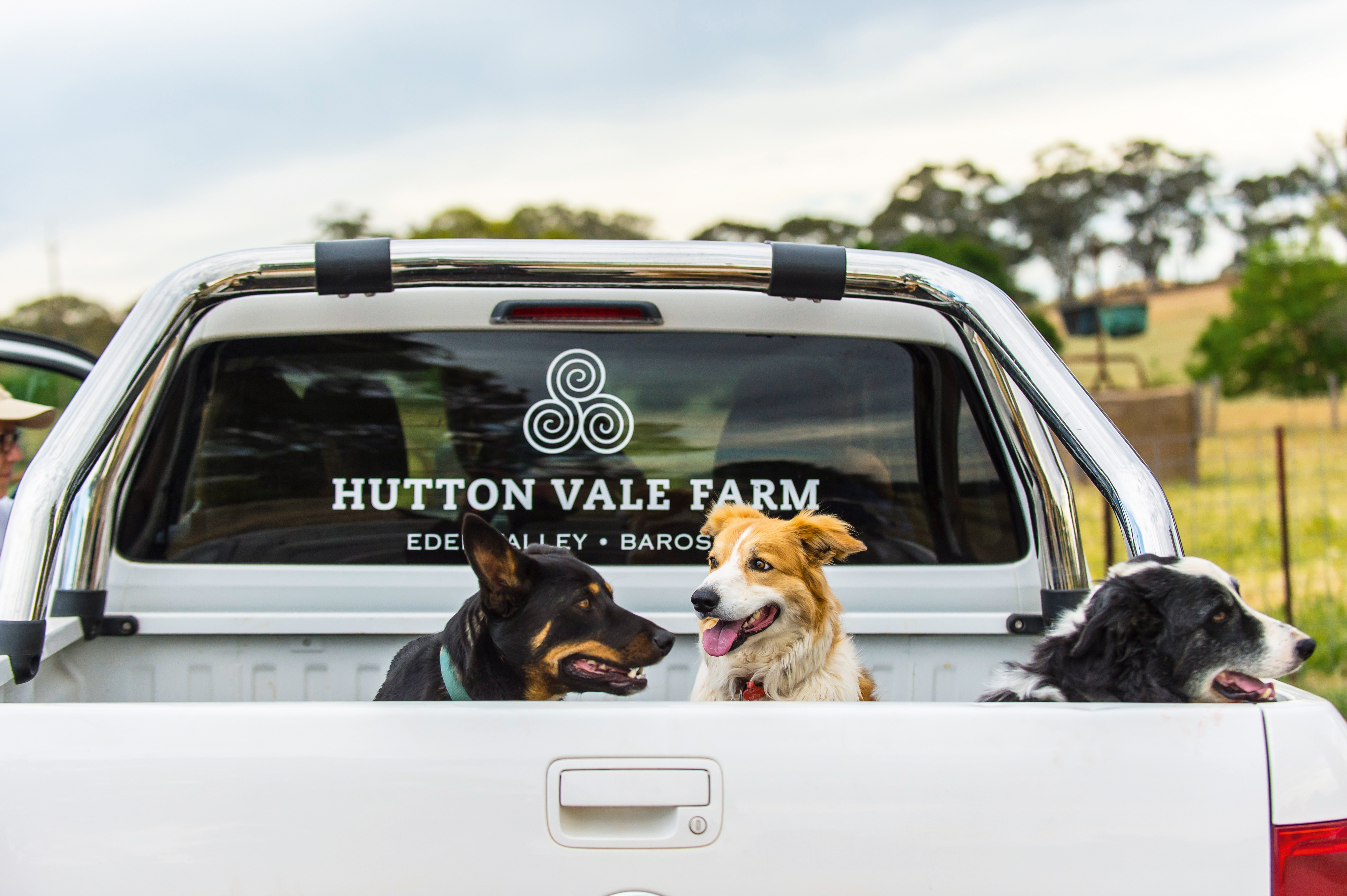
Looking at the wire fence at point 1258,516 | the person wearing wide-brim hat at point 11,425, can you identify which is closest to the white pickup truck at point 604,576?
the person wearing wide-brim hat at point 11,425

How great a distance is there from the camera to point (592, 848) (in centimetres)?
143

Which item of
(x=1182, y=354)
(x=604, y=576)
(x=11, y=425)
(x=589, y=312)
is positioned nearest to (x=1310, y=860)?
(x=604, y=576)

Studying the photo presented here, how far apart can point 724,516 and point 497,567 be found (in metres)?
0.78

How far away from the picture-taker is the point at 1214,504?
10891mm

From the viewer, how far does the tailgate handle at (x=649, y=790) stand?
1428 mm

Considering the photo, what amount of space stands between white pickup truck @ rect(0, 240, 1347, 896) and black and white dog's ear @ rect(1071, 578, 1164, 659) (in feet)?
0.43

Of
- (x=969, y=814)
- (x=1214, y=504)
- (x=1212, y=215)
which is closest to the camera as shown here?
(x=969, y=814)

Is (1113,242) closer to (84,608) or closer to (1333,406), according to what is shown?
(1333,406)

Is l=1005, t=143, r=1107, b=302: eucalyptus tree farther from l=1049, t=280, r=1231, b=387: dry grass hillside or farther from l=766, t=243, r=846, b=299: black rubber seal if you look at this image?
l=766, t=243, r=846, b=299: black rubber seal

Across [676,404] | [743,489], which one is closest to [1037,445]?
[743,489]

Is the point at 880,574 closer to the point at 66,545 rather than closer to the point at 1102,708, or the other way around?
the point at 1102,708

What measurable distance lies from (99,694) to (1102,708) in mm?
2551

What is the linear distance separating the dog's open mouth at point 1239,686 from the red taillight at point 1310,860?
1.61ft

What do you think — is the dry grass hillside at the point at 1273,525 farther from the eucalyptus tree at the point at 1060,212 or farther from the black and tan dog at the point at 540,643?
the eucalyptus tree at the point at 1060,212
